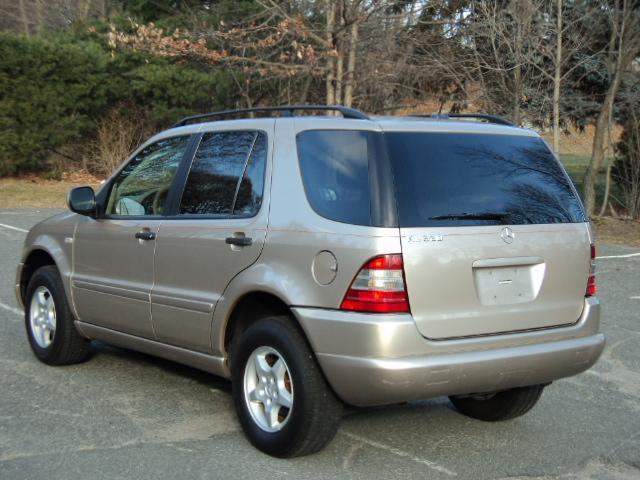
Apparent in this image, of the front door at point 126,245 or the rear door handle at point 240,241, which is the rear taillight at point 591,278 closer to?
the rear door handle at point 240,241

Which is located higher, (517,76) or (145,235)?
(517,76)

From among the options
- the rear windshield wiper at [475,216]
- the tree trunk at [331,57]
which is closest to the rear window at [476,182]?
the rear windshield wiper at [475,216]

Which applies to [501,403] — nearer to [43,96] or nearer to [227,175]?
[227,175]

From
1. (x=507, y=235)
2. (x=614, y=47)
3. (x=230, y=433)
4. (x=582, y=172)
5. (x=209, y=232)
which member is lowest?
(x=582, y=172)

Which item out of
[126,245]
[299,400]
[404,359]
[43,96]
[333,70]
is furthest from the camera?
[43,96]

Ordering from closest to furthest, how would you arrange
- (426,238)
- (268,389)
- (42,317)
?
(426,238), (268,389), (42,317)

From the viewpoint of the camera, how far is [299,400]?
169 inches

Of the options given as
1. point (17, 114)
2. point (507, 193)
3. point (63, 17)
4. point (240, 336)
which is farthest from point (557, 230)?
point (63, 17)

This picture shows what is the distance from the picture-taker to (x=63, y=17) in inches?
1615

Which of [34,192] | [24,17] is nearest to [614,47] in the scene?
[34,192]

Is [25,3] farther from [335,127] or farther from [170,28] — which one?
[335,127]

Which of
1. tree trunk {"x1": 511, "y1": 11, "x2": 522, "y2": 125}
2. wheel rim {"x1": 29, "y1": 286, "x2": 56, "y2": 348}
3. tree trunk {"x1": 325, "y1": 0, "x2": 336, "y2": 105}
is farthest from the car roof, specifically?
tree trunk {"x1": 325, "y1": 0, "x2": 336, "y2": 105}

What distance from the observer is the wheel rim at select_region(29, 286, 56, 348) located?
21.2 ft

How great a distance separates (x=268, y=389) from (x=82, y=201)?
7.14 feet
